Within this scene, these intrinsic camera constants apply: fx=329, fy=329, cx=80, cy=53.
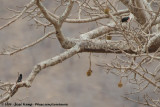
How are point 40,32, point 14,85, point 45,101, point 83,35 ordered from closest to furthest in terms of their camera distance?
point 14,85
point 83,35
point 45,101
point 40,32

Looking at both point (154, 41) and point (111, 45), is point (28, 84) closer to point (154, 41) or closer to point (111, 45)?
point (111, 45)

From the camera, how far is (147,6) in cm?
389

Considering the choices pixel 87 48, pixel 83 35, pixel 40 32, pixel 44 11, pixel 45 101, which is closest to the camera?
pixel 44 11

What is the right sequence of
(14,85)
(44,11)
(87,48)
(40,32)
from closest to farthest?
1. (14,85)
2. (44,11)
3. (87,48)
4. (40,32)

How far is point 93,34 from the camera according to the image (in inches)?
157

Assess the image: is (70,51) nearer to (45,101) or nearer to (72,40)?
(72,40)

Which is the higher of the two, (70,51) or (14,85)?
(70,51)

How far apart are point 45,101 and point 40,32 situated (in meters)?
2.03

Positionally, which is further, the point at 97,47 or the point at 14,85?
the point at 97,47

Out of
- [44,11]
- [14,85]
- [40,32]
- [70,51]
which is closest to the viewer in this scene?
[14,85]

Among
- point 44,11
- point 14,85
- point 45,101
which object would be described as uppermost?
point 44,11

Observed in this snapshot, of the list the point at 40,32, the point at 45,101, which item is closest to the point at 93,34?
the point at 45,101

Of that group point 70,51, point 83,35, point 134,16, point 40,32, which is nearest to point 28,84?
point 70,51

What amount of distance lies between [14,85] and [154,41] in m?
1.63
